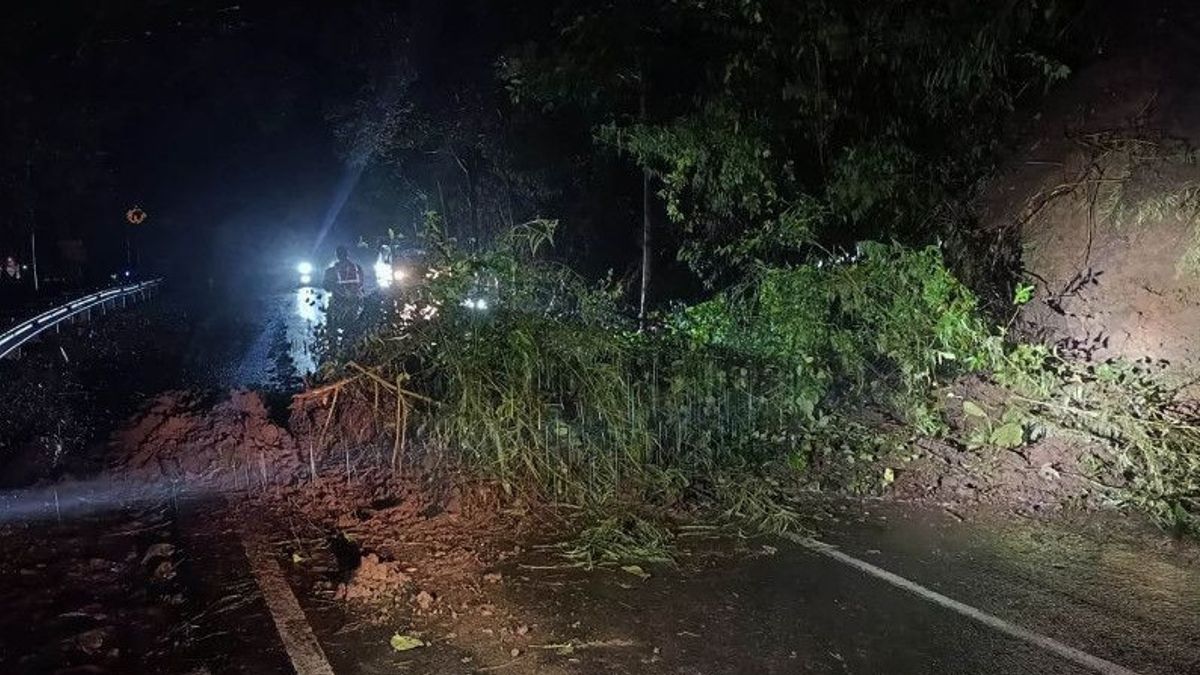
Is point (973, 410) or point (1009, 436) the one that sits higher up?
point (973, 410)

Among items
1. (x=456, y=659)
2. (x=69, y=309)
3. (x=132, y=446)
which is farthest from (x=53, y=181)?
(x=456, y=659)

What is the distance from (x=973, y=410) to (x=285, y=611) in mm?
6481

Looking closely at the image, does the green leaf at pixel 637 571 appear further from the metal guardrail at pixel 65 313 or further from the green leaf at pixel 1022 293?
the metal guardrail at pixel 65 313

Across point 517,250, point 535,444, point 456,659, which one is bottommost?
point 456,659

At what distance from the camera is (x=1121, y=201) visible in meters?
9.67

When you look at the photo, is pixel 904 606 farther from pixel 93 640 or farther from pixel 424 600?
pixel 93 640

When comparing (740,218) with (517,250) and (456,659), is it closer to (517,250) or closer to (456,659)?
(517,250)

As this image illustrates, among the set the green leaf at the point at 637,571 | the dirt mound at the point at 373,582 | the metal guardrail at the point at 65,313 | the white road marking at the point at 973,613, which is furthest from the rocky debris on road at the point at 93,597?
the metal guardrail at the point at 65,313

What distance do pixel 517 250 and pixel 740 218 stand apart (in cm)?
508

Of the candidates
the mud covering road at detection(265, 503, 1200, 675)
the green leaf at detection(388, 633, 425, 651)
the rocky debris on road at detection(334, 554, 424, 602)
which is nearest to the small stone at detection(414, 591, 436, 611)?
the mud covering road at detection(265, 503, 1200, 675)

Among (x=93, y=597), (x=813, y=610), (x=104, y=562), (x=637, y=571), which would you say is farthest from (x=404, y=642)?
(x=104, y=562)

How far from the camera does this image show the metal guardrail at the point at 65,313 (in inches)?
653

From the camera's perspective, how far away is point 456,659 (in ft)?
16.5

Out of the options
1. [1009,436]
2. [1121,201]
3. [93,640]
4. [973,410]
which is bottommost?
[93,640]
